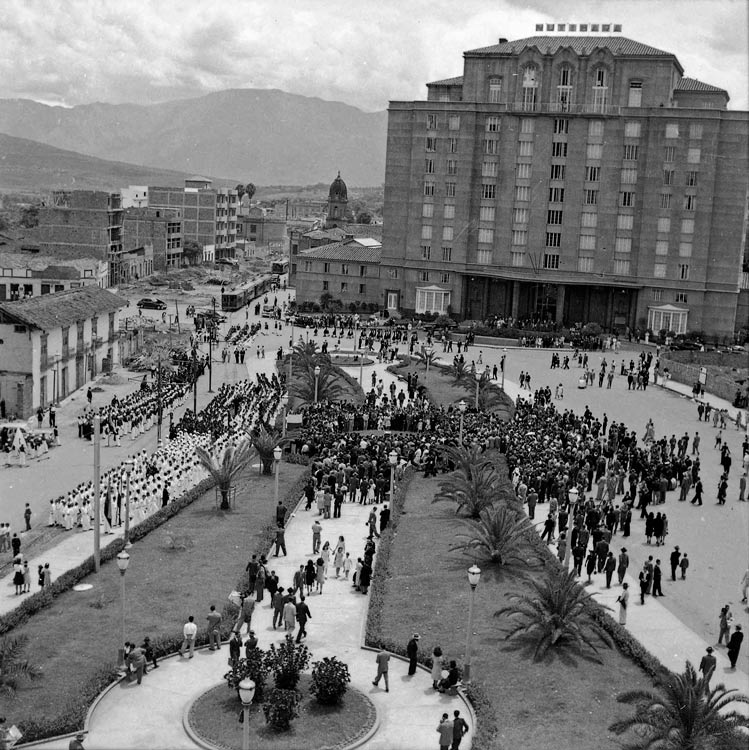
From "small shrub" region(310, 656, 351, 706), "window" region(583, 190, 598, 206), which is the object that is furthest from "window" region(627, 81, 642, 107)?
"small shrub" region(310, 656, 351, 706)

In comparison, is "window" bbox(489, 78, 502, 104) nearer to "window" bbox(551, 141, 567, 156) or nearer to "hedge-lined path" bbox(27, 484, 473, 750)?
"window" bbox(551, 141, 567, 156)

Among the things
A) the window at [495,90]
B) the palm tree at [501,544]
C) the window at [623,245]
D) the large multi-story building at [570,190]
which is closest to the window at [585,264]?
the large multi-story building at [570,190]

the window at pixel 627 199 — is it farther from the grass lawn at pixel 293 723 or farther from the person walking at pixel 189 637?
the grass lawn at pixel 293 723

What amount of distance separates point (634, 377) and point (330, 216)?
10663cm

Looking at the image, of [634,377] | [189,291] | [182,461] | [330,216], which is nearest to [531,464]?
[182,461]

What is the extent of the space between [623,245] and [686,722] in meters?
79.0

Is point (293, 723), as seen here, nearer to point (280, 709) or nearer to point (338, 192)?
point (280, 709)

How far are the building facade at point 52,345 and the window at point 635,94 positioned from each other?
4904 cm

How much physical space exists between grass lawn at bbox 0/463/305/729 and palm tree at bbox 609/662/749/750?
1102 cm

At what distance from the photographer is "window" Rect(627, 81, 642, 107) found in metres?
94.9

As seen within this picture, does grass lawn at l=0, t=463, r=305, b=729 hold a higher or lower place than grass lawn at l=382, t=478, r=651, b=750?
lower

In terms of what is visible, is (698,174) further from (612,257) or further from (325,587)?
(325,587)

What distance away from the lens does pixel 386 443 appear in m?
45.1

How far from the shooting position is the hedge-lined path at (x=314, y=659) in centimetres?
2142
